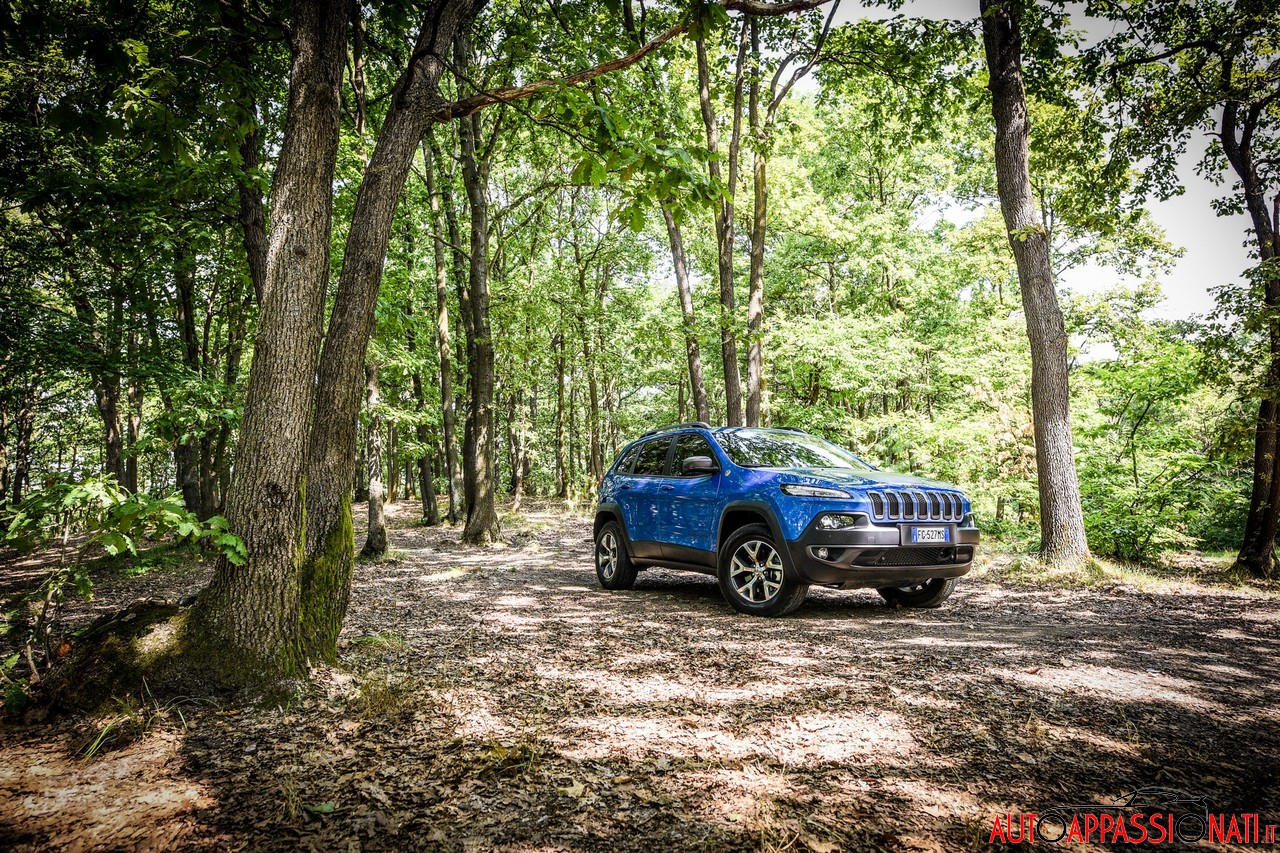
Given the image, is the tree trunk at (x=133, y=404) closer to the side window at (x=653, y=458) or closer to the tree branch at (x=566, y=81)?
the side window at (x=653, y=458)

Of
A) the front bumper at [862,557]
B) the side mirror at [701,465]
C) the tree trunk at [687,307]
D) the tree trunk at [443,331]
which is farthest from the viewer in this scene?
the tree trunk at [443,331]

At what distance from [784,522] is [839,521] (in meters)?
0.50

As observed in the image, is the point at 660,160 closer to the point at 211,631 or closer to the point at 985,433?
the point at 211,631

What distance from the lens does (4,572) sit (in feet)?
37.4

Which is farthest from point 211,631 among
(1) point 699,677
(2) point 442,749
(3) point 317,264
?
(1) point 699,677

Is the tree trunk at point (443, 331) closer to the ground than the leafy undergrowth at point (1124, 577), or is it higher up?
higher up

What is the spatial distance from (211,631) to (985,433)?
15207 millimetres

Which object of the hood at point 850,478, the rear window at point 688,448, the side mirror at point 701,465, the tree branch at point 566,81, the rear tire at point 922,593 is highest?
the tree branch at point 566,81

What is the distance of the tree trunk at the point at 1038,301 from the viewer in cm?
920

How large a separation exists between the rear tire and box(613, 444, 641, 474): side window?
349 centimetres

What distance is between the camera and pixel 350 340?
4258mm

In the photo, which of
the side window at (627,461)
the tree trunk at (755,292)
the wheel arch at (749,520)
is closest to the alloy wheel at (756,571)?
the wheel arch at (749,520)

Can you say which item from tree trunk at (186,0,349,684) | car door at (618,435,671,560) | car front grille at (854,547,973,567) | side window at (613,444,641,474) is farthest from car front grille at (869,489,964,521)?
tree trunk at (186,0,349,684)

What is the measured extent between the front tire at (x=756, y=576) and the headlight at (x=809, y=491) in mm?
455
